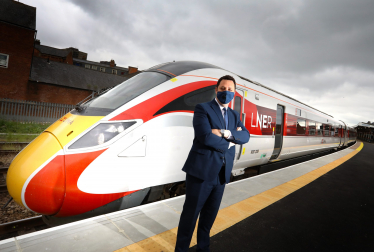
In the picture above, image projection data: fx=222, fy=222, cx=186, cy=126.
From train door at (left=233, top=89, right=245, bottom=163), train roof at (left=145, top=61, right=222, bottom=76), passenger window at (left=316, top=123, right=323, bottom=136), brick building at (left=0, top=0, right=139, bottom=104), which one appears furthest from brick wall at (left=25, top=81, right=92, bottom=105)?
train door at (left=233, top=89, right=245, bottom=163)

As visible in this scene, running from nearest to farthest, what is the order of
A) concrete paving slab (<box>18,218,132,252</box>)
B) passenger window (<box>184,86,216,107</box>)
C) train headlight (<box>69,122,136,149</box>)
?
concrete paving slab (<box>18,218,132,252</box>), train headlight (<box>69,122,136,149</box>), passenger window (<box>184,86,216,107</box>)

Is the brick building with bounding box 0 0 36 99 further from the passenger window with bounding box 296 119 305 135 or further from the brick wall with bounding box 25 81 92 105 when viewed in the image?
the passenger window with bounding box 296 119 305 135

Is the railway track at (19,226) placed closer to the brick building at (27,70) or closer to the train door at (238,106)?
the train door at (238,106)

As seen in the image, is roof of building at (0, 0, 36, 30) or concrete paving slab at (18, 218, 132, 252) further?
roof of building at (0, 0, 36, 30)

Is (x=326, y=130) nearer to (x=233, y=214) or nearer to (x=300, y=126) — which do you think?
(x=300, y=126)

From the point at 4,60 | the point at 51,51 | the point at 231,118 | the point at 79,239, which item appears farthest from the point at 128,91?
the point at 51,51

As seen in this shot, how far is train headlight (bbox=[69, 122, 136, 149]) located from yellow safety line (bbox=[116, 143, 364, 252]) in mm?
1279

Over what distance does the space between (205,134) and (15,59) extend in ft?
81.4

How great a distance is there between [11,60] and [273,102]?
23.3 m

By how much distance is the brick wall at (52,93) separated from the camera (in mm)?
21375

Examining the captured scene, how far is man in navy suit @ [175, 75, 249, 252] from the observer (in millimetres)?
1950

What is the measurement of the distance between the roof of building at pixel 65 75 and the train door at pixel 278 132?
892 inches

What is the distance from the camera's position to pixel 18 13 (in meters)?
21.8

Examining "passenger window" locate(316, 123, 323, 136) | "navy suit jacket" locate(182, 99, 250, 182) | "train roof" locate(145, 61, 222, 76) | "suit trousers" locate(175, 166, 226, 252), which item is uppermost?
"train roof" locate(145, 61, 222, 76)
